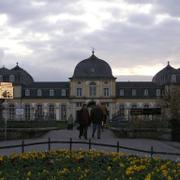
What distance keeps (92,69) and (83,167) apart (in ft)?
279

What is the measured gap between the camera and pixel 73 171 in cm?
1086

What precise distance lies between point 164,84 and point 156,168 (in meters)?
89.9

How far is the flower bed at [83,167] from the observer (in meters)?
10.2

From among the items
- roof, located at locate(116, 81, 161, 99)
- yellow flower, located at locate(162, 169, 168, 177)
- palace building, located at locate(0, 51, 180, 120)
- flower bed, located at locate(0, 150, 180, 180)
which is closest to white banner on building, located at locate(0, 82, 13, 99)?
flower bed, located at locate(0, 150, 180, 180)

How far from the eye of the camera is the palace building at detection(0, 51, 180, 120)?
96.9m

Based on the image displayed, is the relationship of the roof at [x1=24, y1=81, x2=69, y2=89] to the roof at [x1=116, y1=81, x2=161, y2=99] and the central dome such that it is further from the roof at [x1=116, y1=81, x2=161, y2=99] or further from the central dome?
the roof at [x1=116, y1=81, x2=161, y2=99]

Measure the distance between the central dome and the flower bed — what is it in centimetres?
8259

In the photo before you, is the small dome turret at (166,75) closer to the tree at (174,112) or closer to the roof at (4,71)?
the roof at (4,71)

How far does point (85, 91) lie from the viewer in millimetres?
97188

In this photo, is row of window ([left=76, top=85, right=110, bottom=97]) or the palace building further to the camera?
row of window ([left=76, top=85, right=110, bottom=97])

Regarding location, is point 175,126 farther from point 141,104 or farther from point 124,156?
point 141,104

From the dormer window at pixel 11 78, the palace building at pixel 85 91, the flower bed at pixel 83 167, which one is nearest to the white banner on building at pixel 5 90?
the flower bed at pixel 83 167

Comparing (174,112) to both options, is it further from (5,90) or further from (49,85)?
(49,85)

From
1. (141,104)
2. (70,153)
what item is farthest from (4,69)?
(70,153)
